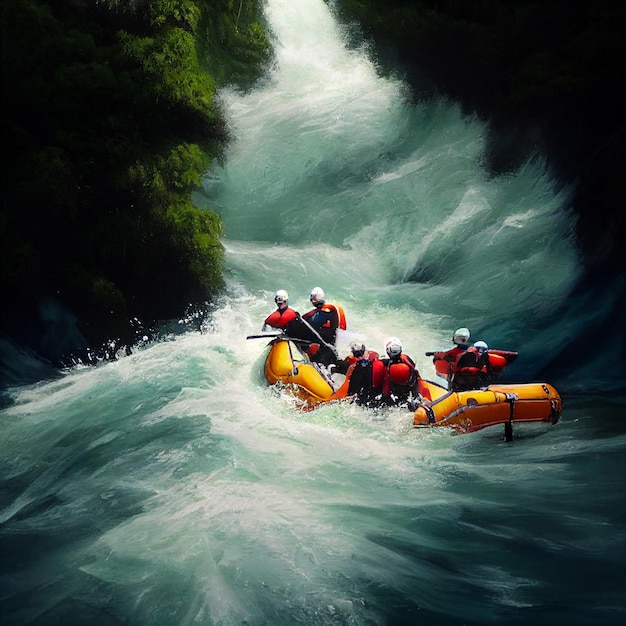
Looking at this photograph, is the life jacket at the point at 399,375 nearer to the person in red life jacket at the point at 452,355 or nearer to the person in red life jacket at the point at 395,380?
the person in red life jacket at the point at 395,380

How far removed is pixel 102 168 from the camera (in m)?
12.6

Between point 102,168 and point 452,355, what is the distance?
7.00 meters

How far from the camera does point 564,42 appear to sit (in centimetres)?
1554

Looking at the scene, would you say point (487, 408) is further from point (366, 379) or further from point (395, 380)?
point (366, 379)

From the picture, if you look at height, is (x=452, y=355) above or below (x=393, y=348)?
below

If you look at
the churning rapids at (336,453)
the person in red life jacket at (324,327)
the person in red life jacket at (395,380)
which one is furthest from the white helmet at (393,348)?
the person in red life jacket at (324,327)

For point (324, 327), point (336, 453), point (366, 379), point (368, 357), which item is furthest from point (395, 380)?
point (324, 327)

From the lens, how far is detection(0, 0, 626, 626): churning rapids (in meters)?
5.47

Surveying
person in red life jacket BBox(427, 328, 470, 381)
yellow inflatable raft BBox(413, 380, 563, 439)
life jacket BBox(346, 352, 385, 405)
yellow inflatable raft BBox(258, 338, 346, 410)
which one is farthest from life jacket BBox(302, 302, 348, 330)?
yellow inflatable raft BBox(413, 380, 563, 439)

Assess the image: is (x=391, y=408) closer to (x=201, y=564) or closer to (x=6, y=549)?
(x=201, y=564)

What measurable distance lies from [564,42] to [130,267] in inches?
400

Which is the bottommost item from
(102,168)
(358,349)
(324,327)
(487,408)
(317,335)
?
(487,408)

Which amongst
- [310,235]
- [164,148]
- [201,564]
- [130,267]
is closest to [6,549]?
[201,564]

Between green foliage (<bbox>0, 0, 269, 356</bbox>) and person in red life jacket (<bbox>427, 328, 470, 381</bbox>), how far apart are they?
518 centimetres
